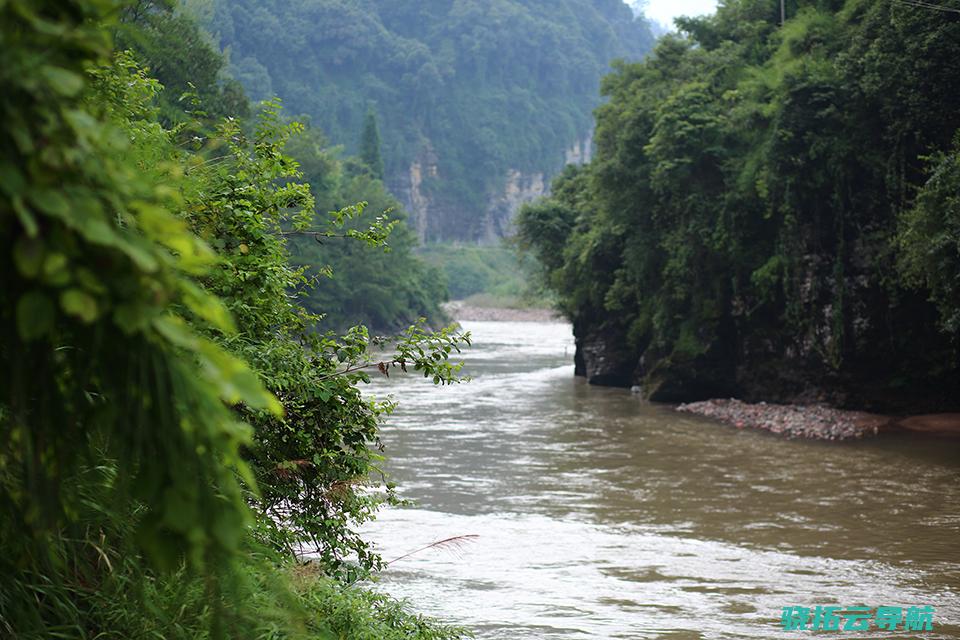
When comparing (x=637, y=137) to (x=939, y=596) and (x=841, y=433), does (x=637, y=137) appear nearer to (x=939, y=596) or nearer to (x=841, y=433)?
(x=841, y=433)

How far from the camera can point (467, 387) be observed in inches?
1241

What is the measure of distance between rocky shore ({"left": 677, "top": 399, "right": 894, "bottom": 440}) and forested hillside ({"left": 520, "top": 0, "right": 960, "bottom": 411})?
0.58 meters

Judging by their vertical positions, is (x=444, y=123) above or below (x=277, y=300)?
above

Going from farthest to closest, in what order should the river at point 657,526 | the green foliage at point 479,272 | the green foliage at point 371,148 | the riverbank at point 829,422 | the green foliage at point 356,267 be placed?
1. the green foliage at point 479,272
2. the green foliage at point 371,148
3. the green foliage at point 356,267
4. the riverbank at point 829,422
5. the river at point 657,526

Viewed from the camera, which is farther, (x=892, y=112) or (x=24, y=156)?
(x=892, y=112)

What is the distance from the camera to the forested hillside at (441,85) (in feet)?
454

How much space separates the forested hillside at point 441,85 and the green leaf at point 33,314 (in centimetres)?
12673

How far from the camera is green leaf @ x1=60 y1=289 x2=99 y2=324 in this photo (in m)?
1.60

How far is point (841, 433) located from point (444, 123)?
13613cm

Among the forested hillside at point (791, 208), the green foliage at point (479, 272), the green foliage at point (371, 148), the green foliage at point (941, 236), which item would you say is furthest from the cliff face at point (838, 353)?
the green foliage at point (479, 272)

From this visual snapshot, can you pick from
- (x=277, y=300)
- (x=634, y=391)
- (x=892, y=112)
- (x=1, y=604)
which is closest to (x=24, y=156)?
(x=1, y=604)

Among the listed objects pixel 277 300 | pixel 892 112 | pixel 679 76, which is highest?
pixel 679 76

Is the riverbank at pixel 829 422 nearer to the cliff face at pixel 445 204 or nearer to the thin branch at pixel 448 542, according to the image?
the thin branch at pixel 448 542

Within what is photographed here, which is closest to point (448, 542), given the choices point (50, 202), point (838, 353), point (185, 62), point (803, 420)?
point (50, 202)
